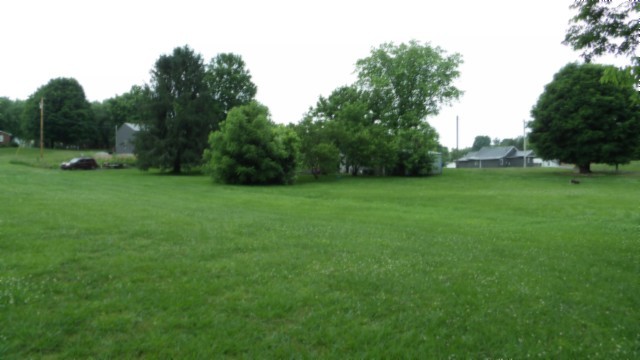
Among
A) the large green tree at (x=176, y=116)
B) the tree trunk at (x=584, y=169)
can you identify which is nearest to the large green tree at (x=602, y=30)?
the large green tree at (x=176, y=116)

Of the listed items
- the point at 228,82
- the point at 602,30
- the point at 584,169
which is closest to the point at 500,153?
the point at 584,169

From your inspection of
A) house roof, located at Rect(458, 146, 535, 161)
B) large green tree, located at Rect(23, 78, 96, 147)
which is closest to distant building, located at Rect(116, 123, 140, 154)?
large green tree, located at Rect(23, 78, 96, 147)

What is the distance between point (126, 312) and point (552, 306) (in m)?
5.60

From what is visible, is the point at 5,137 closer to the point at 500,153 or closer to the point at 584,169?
the point at 500,153

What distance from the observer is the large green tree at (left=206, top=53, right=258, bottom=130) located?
60156mm

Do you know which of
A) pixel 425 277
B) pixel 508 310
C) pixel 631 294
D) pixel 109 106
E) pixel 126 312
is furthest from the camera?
pixel 109 106

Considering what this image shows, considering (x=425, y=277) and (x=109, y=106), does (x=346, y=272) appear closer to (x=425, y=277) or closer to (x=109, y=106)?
(x=425, y=277)

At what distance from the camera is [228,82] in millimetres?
60750

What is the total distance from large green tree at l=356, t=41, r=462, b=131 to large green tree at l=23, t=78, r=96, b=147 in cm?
5333

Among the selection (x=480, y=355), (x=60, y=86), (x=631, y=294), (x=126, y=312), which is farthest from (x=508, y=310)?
(x=60, y=86)

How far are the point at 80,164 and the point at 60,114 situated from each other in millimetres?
32299

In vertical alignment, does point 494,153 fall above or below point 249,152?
above

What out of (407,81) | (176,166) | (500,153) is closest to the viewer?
(176,166)

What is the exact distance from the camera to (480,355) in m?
4.20
